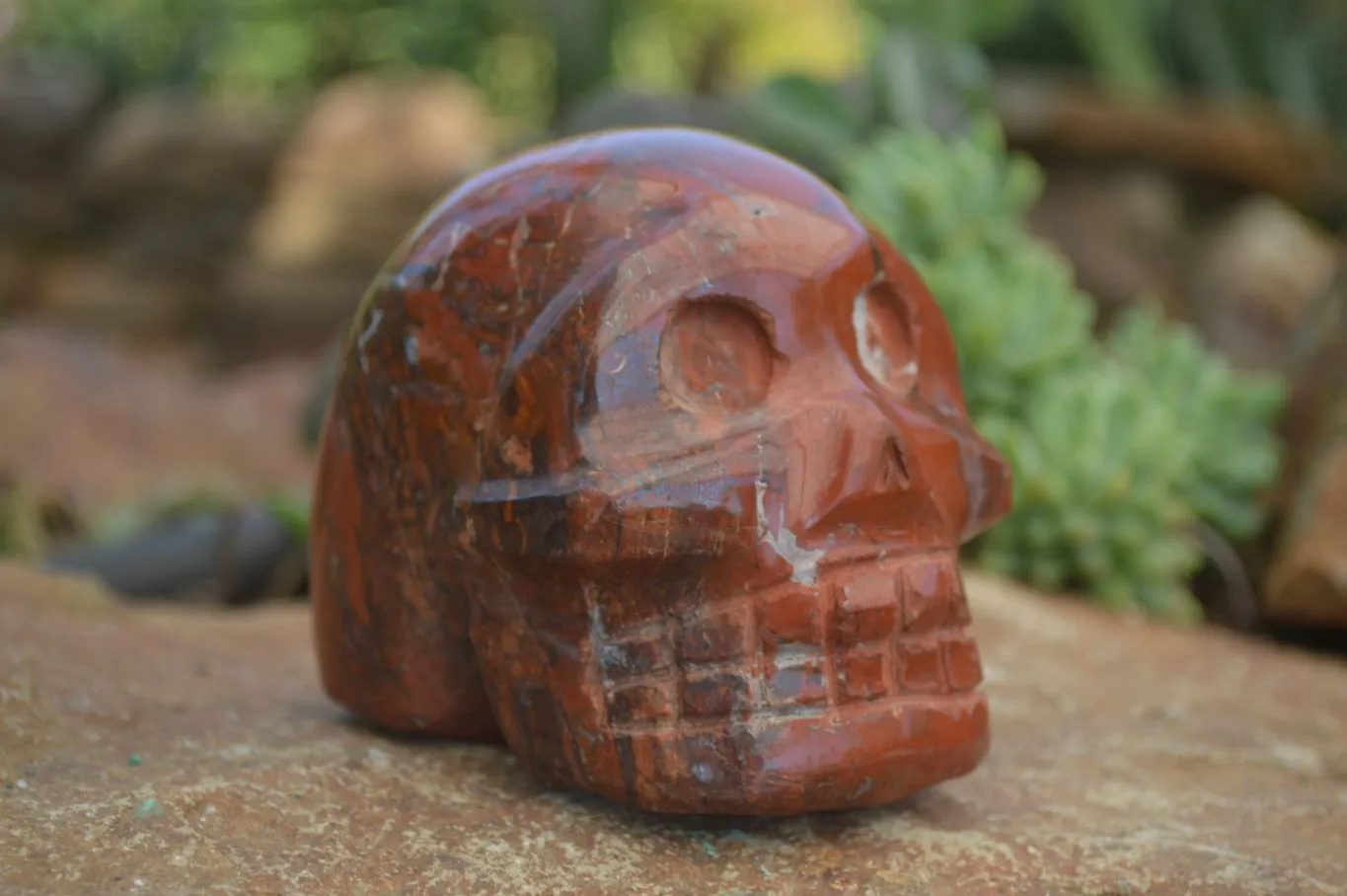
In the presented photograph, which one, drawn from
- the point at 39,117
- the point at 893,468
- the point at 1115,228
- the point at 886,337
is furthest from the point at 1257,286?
the point at 39,117

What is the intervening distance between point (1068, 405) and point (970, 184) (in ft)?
3.28

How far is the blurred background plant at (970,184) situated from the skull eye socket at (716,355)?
7.00 feet

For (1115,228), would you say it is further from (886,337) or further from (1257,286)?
(886,337)

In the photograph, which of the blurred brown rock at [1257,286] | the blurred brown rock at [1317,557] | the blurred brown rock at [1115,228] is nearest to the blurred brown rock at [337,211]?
the blurred brown rock at [1115,228]

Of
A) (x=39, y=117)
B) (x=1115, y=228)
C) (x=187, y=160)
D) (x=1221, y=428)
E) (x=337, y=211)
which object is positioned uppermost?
(x=39, y=117)

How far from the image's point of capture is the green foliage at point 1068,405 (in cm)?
399

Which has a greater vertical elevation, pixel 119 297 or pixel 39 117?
pixel 39 117

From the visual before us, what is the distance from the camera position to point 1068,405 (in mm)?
3998

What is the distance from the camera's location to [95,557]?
4.45 meters

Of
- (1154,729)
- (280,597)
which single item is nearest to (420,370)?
(1154,729)

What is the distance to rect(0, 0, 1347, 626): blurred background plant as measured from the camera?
413 centimetres

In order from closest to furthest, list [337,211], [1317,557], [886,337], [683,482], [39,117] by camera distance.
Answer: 1. [683,482]
2. [886,337]
3. [1317,557]
4. [337,211]
5. [39,117]

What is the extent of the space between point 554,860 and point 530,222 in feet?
2.90

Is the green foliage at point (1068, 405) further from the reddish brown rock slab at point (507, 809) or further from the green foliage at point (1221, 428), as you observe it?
the reddish brown rock slab at point (507, 809)
